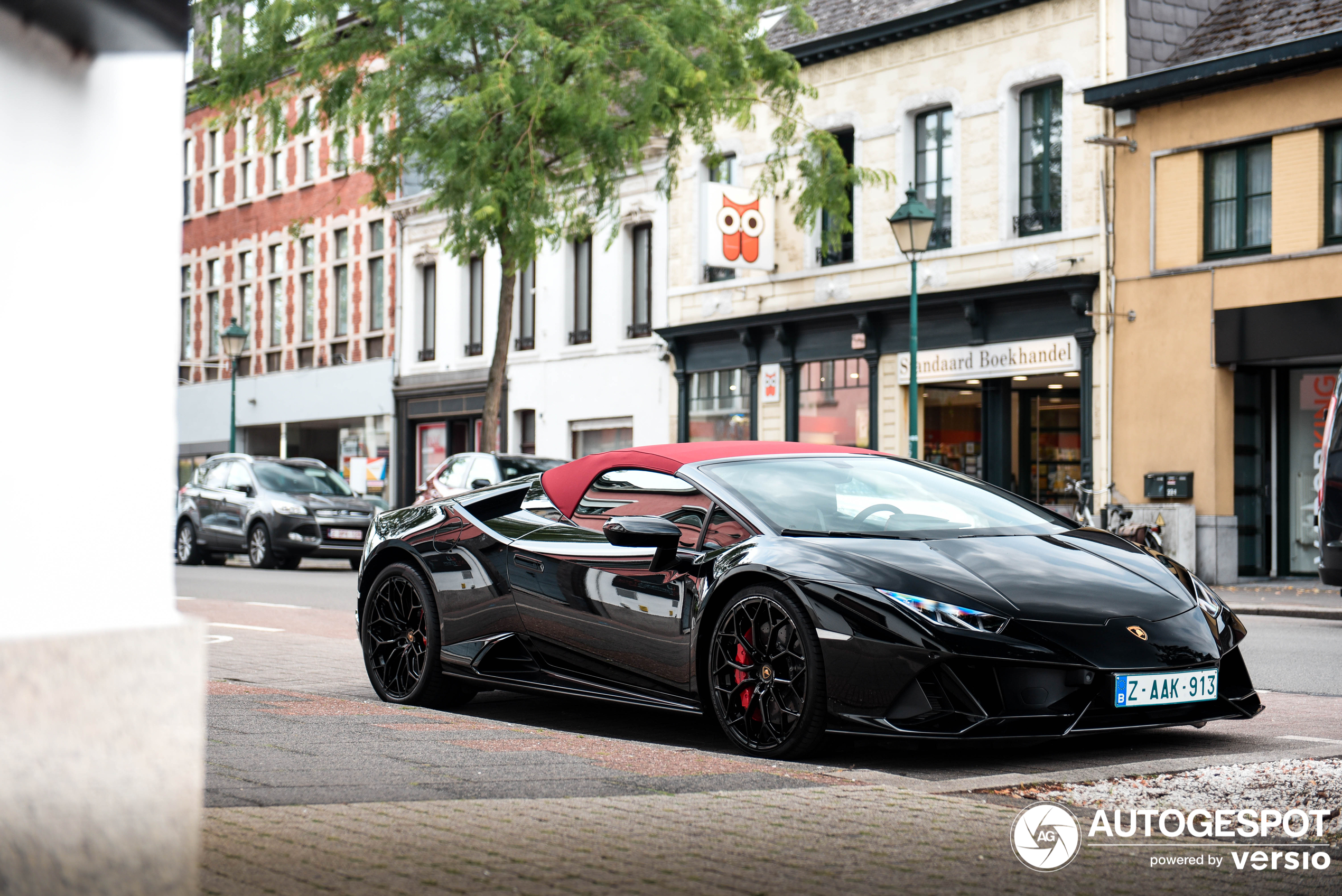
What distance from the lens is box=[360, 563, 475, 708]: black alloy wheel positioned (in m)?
8.32

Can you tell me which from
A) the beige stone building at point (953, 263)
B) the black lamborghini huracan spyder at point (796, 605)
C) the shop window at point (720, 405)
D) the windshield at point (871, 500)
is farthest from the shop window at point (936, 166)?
the windshield at point (871, 500)

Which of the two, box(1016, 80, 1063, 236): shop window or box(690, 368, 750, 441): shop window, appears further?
box(690, 368, 750, 441): shop window

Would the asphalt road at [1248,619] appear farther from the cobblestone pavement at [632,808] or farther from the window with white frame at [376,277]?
the window with white frame at [376,277]

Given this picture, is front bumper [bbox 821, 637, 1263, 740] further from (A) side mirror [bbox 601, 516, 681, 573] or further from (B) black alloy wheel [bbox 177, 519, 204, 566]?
(B) black alloy wheel [bbox 177, 519, 204, 566]

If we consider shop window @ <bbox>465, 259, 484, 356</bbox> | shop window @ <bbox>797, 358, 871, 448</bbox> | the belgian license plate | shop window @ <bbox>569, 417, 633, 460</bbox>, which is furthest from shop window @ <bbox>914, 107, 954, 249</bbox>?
the belgian license plate

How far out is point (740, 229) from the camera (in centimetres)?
2803

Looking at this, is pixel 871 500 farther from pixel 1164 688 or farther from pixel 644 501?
pixel 1164 688

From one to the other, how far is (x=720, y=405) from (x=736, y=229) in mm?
3663

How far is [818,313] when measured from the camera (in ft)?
90.7

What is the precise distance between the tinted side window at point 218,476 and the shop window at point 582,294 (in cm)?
896

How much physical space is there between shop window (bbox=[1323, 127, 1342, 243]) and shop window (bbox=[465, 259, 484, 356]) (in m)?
20.2

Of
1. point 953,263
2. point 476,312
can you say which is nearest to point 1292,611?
point 953,263

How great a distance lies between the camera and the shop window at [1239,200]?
21.7 meters

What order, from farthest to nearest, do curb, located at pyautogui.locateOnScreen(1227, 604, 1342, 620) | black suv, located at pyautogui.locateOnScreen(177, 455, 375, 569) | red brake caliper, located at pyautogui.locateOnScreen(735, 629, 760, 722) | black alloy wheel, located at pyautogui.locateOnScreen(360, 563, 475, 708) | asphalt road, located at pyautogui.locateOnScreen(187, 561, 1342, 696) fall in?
1. black suv, located at pyautogui.locateOnScreen(177, 455, 375, 569)
2. curb, located at pyautogui.locateOnScreen(1227, 604, 1342, 620)
3. asphalt road, located at pyautogui.locateOnScreen(187, 561, 1342, 696)
4. black alloy wheel, located at pyautogui.locateOnScreen(360, 563, 475, 708)
5. red brake caliper, located at pyautogui.locateOnScreen(735, 629, 760, 722)
